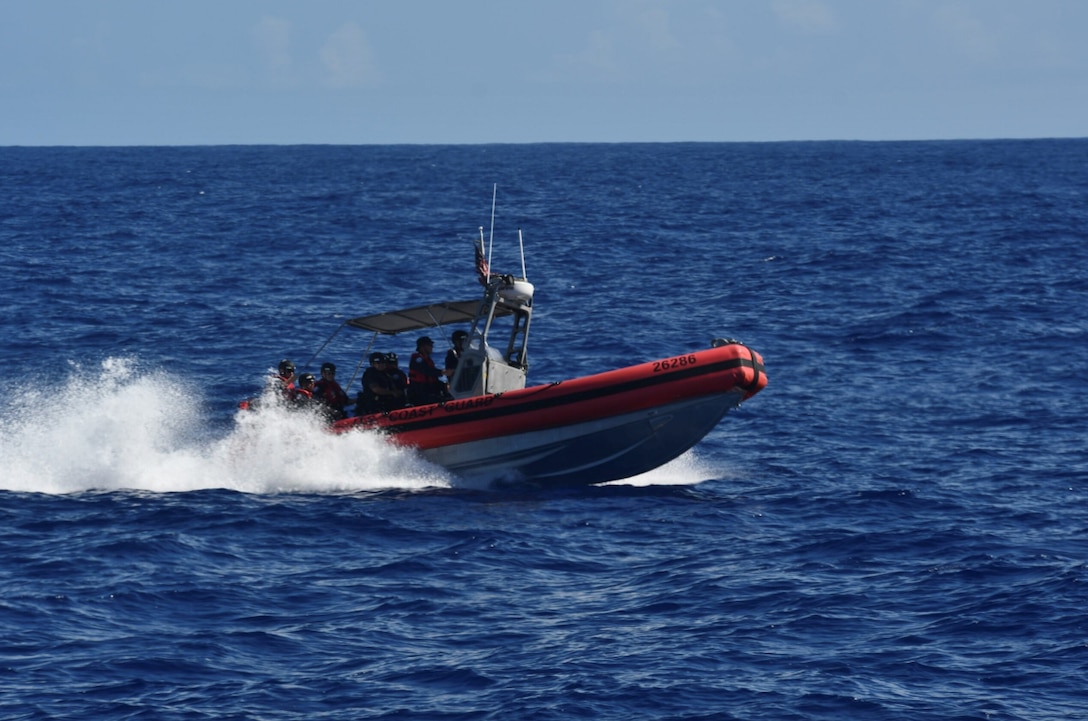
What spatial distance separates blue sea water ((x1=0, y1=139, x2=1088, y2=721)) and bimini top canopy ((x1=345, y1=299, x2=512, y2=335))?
177cm

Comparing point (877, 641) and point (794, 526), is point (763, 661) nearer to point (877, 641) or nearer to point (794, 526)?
point (877, 641)

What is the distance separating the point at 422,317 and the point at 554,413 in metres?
2.67

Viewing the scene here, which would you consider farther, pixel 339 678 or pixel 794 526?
pixel 794 526

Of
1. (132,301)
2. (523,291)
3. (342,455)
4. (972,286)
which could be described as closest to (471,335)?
(523,291)

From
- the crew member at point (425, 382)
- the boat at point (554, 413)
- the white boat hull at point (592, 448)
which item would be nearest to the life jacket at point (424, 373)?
the crew member at point (425, 382)

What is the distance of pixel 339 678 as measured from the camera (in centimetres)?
1221

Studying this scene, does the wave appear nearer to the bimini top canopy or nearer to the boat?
the boat

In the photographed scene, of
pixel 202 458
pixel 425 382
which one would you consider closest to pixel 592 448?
pixel 425 382

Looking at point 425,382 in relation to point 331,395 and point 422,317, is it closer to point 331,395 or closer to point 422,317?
point 422,317

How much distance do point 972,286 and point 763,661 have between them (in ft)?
90.4

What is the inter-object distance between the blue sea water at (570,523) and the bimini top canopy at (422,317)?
1.77 metres

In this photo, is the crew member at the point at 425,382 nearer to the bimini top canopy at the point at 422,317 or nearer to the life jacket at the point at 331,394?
the bimini top canopy at the point at 422,317

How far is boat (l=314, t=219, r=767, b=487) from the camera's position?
18.7 m

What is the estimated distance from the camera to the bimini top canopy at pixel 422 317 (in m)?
20.0
